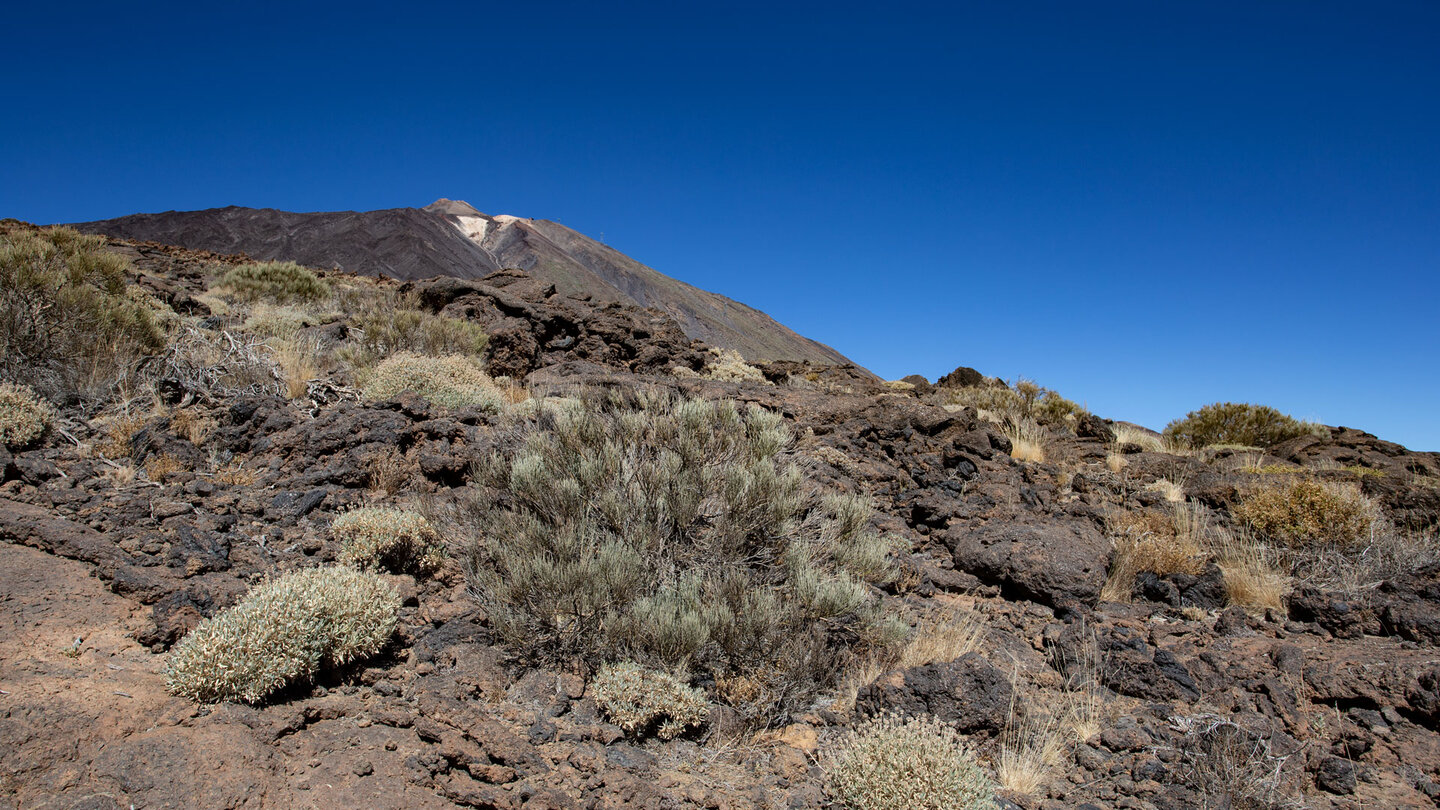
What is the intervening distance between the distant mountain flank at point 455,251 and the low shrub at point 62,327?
3708cm

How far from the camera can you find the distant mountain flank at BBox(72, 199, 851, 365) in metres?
52.4

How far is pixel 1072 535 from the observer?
16.9ft

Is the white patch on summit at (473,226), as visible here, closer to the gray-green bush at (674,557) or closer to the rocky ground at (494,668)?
the rocky ground at (494,668)

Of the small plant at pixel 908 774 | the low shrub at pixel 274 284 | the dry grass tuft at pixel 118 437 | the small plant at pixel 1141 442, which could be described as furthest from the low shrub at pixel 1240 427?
the low shrub at pixel 274 284

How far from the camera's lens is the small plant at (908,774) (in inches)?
99.3

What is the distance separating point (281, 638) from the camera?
2.75 meters

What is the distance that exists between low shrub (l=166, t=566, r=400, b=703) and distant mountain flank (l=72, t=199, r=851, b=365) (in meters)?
40.6

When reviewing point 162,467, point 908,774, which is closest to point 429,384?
point 162,467

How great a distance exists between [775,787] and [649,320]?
31.3ft

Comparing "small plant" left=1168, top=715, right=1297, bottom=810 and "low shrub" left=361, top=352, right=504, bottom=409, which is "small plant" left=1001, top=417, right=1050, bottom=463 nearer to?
"small plant" left=1168, top=715, right=1297, bottom=810

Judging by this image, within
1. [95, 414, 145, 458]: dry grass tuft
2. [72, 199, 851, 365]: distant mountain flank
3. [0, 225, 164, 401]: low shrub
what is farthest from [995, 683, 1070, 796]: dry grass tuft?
[72, 199, 851, 365]: distant mountain flank

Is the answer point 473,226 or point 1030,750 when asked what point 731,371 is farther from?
point 473,226

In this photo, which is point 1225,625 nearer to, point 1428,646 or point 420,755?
point 1428,646

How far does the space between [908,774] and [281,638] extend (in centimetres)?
267
